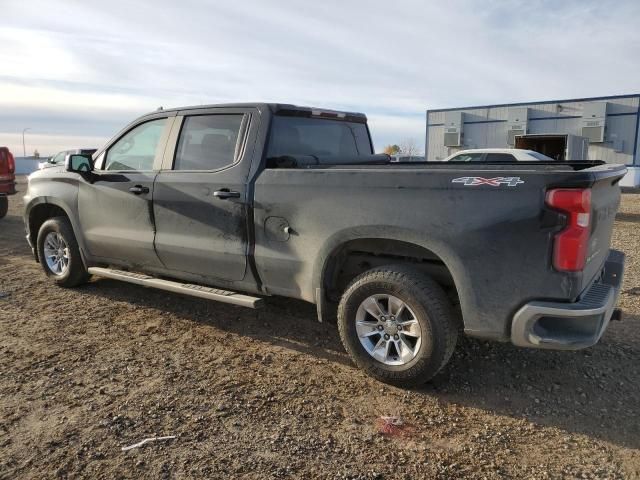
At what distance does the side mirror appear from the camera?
5.05 metres

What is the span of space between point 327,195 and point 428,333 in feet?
3.82

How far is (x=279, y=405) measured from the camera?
3.30 meters

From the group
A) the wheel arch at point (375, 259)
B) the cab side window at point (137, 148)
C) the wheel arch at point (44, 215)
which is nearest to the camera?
the wheel arch at point (375, 259)

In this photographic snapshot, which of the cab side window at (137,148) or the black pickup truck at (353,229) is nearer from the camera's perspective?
the black pickup truck at (353,229)

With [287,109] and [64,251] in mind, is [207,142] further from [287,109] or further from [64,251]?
[64,251]

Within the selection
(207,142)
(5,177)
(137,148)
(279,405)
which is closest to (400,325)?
(279,405)

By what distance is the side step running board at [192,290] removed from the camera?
4039 mm

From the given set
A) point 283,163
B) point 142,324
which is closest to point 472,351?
point 283,163

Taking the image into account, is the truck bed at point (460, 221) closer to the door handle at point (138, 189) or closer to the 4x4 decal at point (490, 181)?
the 4x4 decal at point (490, 181)

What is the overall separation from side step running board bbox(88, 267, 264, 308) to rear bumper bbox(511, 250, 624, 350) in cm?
196

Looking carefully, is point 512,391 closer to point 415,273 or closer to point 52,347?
point 415,273

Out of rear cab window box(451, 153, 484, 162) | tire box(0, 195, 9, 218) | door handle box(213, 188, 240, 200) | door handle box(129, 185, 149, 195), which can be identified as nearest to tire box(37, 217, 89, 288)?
door handle box(129, 185, 149, 195)

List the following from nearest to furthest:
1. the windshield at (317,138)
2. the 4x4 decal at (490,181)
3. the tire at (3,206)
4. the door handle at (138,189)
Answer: the 4x4 decal at (490,181)
the windshield at (317,138)
the door handle at (138,189)
the tire at (3,206)

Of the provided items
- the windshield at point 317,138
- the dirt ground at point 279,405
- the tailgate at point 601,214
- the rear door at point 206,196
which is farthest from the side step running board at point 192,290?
the tailgate at point 601,214
